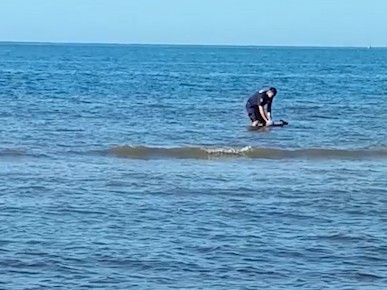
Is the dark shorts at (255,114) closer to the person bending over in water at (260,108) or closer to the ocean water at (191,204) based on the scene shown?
the person bending over in water at (260,108)

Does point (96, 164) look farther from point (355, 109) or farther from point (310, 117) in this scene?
point (355, 109)

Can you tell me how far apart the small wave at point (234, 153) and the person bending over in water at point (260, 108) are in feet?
10.0

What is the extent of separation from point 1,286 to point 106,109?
23542mm

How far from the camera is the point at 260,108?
2439cm

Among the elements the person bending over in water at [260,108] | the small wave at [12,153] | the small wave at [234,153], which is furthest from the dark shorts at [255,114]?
the small wave at [12,153]

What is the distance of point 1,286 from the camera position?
31.5ft

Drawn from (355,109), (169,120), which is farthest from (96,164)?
(355,109)

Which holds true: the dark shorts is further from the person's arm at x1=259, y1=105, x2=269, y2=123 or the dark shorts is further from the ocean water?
the ocean water

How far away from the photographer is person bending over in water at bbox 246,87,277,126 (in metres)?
23.9

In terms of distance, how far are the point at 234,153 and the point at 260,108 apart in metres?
4.25

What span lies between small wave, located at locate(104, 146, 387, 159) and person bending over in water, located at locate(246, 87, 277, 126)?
10.0ft

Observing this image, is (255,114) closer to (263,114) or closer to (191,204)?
(263,114)

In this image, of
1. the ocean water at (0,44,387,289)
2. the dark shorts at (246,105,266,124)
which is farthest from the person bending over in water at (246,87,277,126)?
the ocean water at (0,44,387,289)

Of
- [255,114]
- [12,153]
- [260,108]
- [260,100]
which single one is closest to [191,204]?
[12,153]
